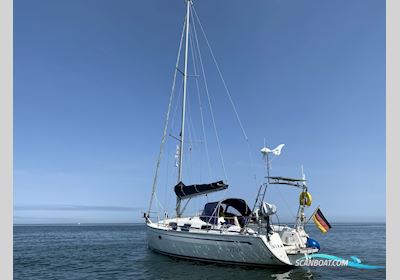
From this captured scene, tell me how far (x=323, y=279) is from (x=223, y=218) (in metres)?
7.35

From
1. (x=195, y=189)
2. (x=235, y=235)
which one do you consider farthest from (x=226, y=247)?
(x=195, y=189)

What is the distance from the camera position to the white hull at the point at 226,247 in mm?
17656

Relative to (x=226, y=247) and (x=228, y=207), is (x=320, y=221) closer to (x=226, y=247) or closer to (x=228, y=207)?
(x=226, y=247)

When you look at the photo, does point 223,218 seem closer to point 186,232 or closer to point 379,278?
point 186,232

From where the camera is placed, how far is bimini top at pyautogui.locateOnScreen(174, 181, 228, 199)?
955 inches

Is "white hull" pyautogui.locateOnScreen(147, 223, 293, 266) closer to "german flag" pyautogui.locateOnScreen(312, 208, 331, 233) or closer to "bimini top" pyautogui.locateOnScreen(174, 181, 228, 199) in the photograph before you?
"german flag" pyautogui.locateOnScreen(312, 208, 331, 233)

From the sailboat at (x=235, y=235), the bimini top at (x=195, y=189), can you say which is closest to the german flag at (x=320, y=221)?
the sailboat at (x=235, y=235)

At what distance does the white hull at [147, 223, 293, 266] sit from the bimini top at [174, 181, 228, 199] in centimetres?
→ 371

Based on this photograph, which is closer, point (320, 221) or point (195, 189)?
point (320, 221)

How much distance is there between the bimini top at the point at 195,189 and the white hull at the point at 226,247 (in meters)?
3.71

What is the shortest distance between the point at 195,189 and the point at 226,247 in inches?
278

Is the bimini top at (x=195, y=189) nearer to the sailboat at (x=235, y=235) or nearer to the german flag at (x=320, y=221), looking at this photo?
the sailboat at (x=235, y=235)

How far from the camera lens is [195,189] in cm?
2542

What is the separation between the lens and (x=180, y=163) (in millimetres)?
28250
